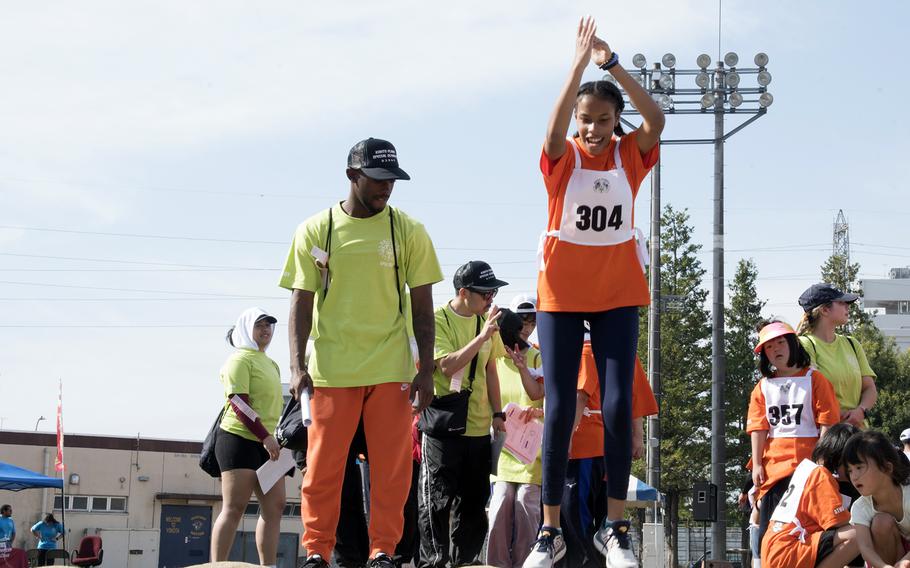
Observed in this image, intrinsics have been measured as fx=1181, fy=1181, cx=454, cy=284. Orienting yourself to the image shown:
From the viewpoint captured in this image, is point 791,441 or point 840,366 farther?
point 840,366

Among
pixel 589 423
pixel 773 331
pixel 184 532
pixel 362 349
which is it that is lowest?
pixel 184 532

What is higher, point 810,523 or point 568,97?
point 568,97

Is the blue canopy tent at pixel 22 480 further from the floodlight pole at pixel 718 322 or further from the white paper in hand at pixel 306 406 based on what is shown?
the white paper in hand at pixel 306 406

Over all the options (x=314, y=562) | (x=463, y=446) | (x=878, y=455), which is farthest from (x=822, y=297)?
(x=314, y=562)

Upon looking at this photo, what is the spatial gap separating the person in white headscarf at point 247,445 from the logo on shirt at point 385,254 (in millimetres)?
2958

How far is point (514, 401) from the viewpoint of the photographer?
341 inches

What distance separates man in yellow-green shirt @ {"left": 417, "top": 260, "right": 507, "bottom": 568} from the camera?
7.62m

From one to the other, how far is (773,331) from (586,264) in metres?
2.74

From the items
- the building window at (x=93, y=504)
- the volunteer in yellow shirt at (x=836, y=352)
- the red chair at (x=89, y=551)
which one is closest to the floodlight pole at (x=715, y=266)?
the red chair at (x=89, y=551)

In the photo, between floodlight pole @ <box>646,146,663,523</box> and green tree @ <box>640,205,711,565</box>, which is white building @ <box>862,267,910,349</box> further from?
floodlight pole @ <box>646,146,663,523</box>

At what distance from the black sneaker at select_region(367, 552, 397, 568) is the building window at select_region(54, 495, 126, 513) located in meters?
46.4

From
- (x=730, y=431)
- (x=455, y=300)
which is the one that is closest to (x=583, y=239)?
(x=455, y=300)

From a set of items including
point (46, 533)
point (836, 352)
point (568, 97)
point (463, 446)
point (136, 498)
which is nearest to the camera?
point (568, 97)

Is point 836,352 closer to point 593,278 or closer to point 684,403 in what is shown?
point 593,278
